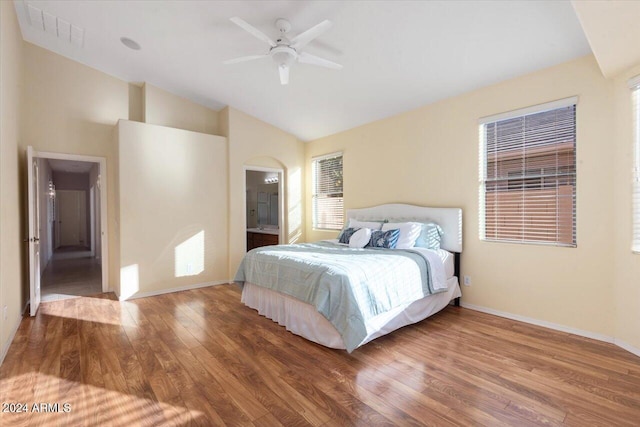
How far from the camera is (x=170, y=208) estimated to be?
15.1 ft

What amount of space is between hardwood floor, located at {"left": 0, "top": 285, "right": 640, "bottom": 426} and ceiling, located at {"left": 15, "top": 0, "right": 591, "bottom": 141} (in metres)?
2.72

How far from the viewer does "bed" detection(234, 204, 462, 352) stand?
2.48 m

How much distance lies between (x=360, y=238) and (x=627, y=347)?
2.58m

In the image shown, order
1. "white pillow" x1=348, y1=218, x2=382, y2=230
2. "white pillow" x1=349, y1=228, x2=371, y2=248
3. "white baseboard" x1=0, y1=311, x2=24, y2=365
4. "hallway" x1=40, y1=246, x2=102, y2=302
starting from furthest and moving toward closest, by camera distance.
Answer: "hallway" x1=40, y1=246, x2=102, y2=302, "white pillow" x1=348, y1=218, x2=382, y2=230, "white pillow" x1=349, y1=228, x2=371, y2=248, "white baseboard" x1=0, y1=311, x2=24, y2=365

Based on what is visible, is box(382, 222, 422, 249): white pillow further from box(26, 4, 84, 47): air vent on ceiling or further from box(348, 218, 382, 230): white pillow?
box(26, 4, 84, 47): air vent on ceiling

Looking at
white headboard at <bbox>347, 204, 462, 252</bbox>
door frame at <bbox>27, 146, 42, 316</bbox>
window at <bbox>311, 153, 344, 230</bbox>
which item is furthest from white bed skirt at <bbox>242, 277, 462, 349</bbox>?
door frame at <bbox>27, 146, 42, 316</bbox>

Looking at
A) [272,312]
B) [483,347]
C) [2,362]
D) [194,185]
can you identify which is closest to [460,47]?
[483,347]

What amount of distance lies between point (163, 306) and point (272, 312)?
1602mm

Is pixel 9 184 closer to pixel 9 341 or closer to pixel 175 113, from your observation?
pixel 9 341

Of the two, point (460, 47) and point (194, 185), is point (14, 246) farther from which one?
point (460, 47)

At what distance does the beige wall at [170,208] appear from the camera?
4.23 metres

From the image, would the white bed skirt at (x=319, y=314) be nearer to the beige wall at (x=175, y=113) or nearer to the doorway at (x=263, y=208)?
the doorway at (x=263, y=208)

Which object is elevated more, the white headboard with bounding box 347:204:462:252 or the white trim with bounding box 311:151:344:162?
the white trim with bounding box 311:151:344:162

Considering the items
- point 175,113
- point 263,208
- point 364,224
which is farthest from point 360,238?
point 263,208
